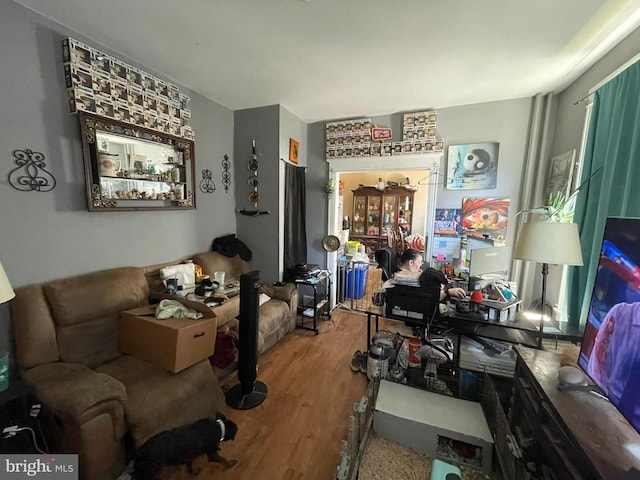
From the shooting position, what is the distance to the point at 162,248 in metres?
2.48

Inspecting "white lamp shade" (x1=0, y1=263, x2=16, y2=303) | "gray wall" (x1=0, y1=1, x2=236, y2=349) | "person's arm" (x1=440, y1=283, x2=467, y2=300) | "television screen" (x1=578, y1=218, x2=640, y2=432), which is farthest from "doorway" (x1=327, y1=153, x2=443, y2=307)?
"white lamp shade" (x1=0, y1=263, x2=16, y2=303)

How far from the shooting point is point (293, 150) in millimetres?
3297

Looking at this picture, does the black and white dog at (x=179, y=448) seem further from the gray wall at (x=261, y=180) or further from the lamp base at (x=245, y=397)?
the gray wall at (x=261, y=180)

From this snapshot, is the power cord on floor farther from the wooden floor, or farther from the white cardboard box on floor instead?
the white cardboard box on floor

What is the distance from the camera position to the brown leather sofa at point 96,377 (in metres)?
1.26

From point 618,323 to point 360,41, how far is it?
81.9 inches

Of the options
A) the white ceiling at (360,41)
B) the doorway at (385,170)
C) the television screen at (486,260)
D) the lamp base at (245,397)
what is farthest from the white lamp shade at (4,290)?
the doorway at (385,170)

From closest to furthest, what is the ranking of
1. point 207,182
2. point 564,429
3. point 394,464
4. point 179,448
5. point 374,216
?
point 564,429 < point 179,448 < point 394,464 < point 207,182 < point 374,216

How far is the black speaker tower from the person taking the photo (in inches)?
74.0

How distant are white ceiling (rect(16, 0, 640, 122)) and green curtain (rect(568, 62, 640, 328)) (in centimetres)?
41

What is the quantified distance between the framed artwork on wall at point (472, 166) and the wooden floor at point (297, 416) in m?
2.18

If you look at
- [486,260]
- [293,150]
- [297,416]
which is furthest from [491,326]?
[293,150]

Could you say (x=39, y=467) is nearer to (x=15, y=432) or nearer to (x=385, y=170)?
(x=15, y=432)

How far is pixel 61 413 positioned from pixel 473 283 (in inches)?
104
